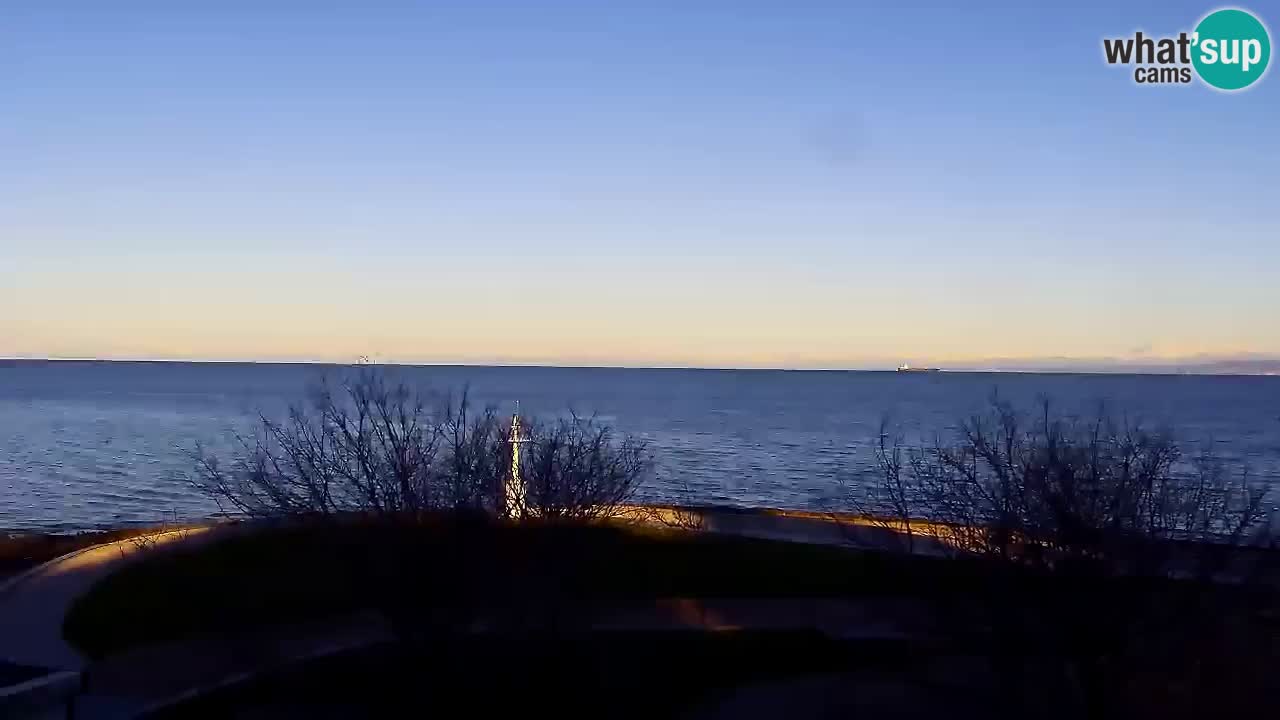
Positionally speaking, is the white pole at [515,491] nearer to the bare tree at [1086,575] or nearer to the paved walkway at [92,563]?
the paved walkway at [92,563]

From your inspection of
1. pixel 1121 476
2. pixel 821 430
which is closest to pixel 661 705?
pixel 1121 476

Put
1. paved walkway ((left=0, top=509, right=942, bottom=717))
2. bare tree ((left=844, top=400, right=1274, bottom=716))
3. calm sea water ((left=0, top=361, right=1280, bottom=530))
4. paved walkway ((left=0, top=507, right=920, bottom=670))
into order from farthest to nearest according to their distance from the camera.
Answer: calm sea water ((left=0, top=361, right=1280, bottom=530)), paved walkway ((left=0, top=507, right=920, bottom=670)), paved walkway ((left=0, top=509, right=942, bottom=717)), bare tree ((left=844, top=400, right=1274, bottom=716))

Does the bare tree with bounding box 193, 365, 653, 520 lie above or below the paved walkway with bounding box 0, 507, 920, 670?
above

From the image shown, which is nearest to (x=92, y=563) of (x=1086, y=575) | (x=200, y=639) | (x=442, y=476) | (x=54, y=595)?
(x=54, y=595)

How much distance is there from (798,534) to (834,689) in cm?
745

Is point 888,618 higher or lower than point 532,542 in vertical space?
lower

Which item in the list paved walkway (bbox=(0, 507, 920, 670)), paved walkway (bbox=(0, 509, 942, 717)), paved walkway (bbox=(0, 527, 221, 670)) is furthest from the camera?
paved walkway (bbox=(0, 507, 920, 670))

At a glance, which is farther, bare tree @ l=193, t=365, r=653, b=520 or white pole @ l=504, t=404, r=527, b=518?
white pole @ l=504, t=404, r=527, b=518

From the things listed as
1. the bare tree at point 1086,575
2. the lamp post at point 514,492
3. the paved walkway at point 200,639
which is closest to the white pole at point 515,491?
the lamp post at point 514,492

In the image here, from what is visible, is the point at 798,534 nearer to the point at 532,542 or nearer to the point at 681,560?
the point at 681,560

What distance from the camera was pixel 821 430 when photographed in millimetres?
82625

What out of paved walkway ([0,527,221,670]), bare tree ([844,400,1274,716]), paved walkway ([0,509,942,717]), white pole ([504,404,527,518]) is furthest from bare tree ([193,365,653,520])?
bare tree ([844,400,1274,716])

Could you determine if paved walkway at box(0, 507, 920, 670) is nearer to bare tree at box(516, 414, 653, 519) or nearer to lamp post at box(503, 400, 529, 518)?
bare tree at box(516, 414, 653, 519)

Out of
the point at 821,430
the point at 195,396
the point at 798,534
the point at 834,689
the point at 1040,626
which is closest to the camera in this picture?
the point at 1040,626
